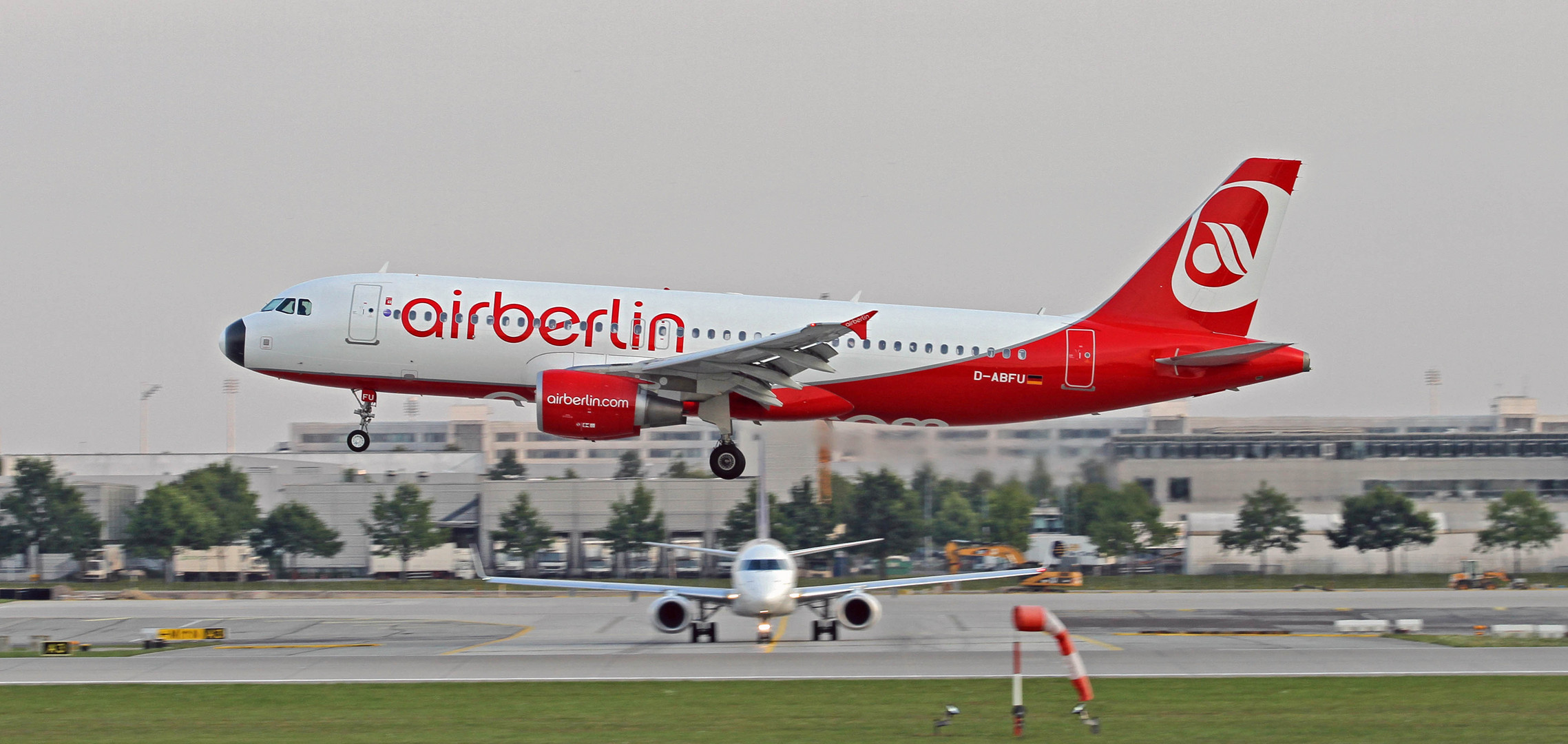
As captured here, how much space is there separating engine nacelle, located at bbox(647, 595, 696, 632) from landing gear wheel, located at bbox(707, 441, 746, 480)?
35.3 feet

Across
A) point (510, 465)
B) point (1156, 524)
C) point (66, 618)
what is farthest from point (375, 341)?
point (510, 465)

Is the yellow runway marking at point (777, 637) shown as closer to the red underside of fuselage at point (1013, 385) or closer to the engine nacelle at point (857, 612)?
the engine nacelle at point (857, 612)

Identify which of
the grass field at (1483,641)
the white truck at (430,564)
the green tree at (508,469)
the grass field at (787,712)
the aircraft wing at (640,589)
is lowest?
the white truck at (430,564)

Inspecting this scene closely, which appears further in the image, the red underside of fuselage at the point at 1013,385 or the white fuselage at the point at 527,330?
the red underside of fuselage at the point at 1013,385

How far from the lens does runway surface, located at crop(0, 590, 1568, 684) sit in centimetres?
3747

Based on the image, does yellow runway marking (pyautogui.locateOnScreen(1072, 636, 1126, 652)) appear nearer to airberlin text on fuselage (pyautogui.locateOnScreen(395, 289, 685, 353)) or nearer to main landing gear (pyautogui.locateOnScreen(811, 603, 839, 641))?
main landing gear (pyautogui.locateOnScreen(811, 603, 839, 641))

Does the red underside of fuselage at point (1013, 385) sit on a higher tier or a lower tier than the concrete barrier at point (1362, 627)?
higher

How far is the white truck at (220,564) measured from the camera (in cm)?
9431

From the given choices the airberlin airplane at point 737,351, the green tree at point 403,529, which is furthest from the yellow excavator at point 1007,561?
the green tree at point 403,529

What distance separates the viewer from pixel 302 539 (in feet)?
307

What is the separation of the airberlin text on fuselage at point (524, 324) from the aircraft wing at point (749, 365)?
695 mm

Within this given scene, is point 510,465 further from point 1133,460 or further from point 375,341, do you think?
point 375,341

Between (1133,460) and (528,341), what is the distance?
3602cm

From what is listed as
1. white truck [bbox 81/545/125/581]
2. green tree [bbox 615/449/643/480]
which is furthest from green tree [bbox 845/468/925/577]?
white truck [bbox 81/545/125/581]
